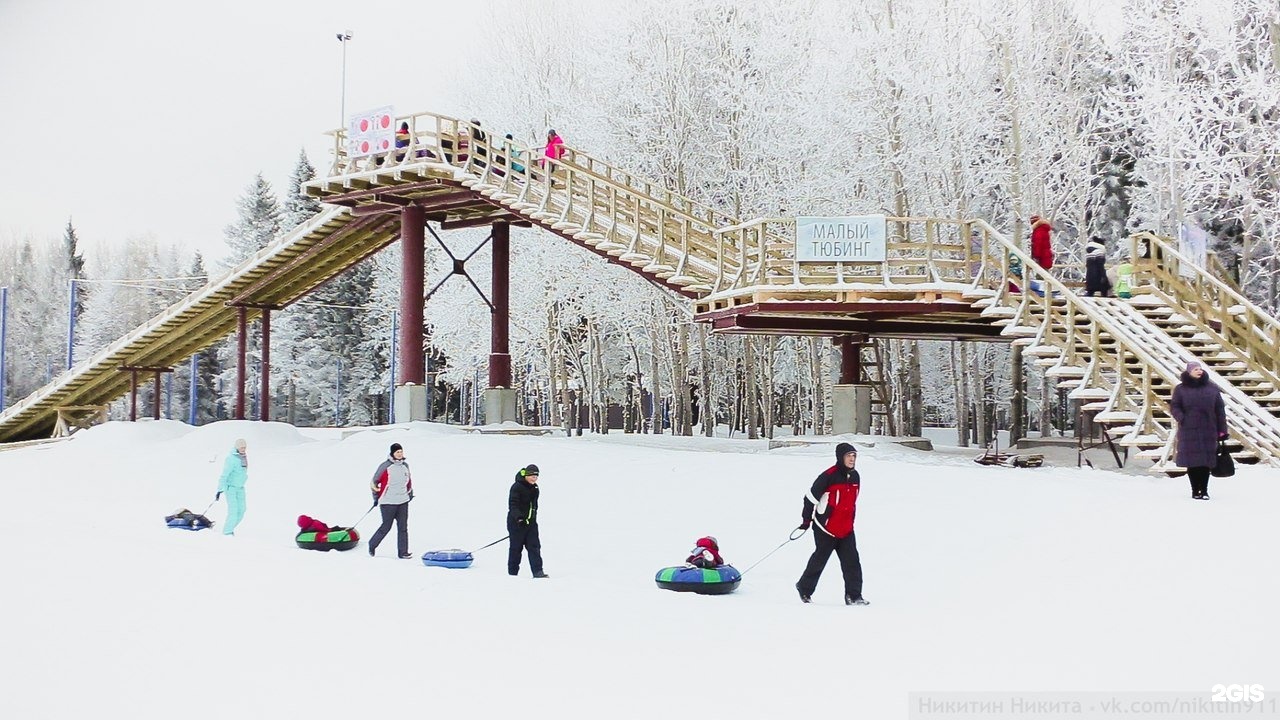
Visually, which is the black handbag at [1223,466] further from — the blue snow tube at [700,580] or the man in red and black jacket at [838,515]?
the blue snow tube at [700,580]

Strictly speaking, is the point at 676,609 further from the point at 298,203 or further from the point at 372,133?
the point at 298,203

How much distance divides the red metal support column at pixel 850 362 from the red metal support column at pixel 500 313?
7986 millimetres

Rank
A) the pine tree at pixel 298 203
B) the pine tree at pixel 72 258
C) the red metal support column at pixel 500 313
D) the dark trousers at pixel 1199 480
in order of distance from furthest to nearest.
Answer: the pine tree at pixel 72 258 < the pine tree at pixel 298 203 < the red metal support column at pixel 500 313 < the dark trousers at pixel 1199 480

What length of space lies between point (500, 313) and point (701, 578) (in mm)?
15681

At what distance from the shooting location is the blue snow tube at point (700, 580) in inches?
418

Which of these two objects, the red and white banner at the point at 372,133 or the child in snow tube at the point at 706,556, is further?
the red and white banner at the point at 372,133

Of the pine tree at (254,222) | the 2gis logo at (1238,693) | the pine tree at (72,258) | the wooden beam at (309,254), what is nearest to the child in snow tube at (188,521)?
the wooden beam at (309,254)

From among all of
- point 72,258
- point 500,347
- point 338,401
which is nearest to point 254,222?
point 338,401

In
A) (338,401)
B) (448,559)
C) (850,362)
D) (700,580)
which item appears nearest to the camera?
(700,580)

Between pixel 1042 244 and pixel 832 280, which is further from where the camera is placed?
pixel 1042 244

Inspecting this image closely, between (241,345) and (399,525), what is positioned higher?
(241,345)

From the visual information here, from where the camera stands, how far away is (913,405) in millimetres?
29672

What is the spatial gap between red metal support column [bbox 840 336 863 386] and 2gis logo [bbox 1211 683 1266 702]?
14.7 m

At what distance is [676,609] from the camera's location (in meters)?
8.52
